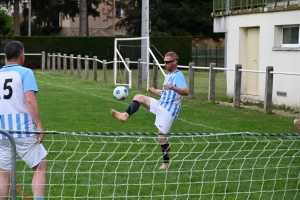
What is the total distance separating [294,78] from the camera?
19.0 meters

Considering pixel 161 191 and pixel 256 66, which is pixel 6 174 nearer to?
pixel 161 191

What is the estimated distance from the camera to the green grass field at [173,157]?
8102mm

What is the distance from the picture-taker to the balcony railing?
→ 64.5 feet

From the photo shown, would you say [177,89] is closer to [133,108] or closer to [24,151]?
[133,108]

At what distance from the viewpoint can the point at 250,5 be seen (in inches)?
876

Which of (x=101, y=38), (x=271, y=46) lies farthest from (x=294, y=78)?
(x=101, y=38)

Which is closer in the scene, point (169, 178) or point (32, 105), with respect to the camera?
point (32, 105)

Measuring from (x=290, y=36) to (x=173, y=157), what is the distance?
10.8 metres

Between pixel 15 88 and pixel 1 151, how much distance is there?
60 cm

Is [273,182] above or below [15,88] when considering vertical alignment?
below

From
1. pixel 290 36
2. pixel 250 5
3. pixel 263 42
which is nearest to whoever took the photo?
pixel 290 36

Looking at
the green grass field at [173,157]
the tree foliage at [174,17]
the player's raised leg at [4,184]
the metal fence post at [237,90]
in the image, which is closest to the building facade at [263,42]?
the metal fence post at [237,90]

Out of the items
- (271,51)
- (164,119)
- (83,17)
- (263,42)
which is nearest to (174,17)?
(83,17)

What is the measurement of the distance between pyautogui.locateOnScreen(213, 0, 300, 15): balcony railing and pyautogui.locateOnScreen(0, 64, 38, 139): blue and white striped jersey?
13506 millimetres
